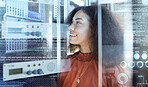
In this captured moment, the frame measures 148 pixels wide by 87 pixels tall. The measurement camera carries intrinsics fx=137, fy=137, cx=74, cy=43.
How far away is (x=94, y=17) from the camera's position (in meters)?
1.22

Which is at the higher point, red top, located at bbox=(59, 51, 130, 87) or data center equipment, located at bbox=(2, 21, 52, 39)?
data center equipment, located at bbox=(2, 21, 52, 39)

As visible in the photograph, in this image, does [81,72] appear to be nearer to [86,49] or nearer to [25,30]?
[86,49]

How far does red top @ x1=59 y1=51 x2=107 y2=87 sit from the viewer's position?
1239mm

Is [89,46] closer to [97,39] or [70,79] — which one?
[97,39]

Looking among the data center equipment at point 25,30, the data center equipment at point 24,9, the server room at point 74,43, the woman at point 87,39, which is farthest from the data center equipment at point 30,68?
the data center equipment at point 24,9

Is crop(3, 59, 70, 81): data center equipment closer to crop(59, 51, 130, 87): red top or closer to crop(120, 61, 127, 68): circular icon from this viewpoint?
crop(59, 51, 130, 87): red top

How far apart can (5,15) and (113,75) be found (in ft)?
3.68

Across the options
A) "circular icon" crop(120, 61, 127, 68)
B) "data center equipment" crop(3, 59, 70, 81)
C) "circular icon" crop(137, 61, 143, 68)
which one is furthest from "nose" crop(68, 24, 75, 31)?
"circular icon" crop(137, 61, 143, 68)

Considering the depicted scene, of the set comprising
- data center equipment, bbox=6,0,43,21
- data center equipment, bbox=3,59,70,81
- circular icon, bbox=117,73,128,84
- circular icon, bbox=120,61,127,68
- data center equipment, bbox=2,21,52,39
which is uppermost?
data center equipment, bbox=6,0,43,21

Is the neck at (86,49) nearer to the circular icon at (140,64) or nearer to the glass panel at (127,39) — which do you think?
the glass panel at (127,39)

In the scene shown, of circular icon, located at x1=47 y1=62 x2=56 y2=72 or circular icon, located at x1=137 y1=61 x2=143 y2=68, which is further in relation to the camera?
circular icon, located at x1=47 y1=62 x2=56 y2=72

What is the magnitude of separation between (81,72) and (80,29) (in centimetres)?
39

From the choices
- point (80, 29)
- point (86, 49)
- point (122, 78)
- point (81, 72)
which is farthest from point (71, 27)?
point (122, 78)

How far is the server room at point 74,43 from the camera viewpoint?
1.19m
